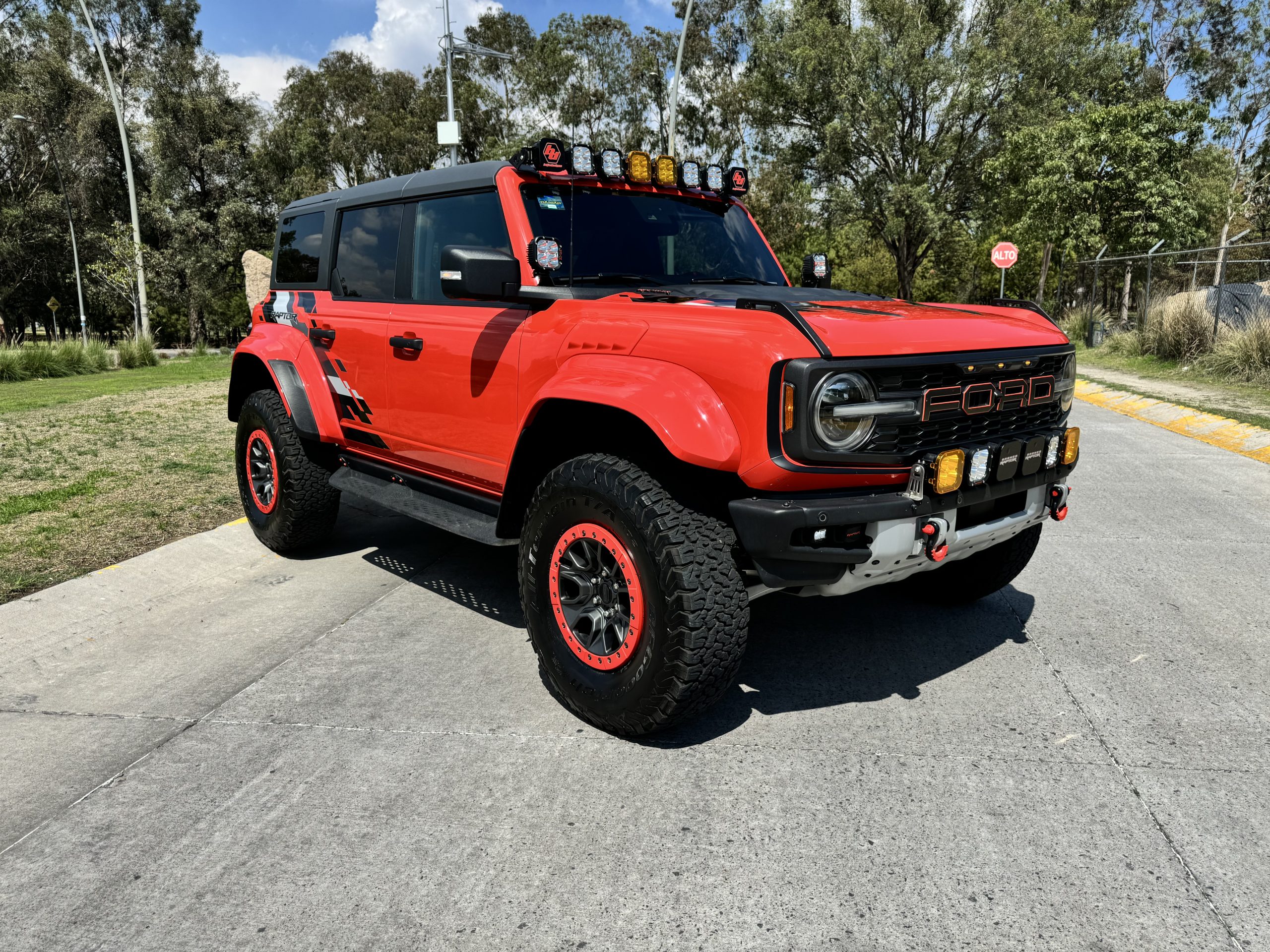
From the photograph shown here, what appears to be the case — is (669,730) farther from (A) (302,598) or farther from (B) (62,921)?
(A) (302,598)

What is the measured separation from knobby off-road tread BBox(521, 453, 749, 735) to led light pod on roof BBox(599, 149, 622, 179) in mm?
1612

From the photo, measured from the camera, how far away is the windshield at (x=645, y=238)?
148 inches

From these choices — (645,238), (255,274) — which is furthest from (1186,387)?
(255,274)

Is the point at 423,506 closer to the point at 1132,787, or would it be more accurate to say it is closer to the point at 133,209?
the point at 1132,787

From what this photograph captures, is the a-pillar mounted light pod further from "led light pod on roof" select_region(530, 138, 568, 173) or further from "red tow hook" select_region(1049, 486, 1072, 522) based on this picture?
"red tow hook" select_region(1049, 486, 1072, 522)

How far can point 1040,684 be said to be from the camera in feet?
11.4

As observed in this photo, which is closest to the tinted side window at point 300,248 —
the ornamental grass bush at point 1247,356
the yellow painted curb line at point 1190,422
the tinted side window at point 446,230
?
the tinted side window at point 446,230

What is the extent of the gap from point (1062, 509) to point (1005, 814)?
128 centimetres

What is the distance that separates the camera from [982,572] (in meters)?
4.11

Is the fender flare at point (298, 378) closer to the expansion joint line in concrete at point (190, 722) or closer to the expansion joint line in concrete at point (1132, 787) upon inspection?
the expansion joint line in concrete at point (190, 722)

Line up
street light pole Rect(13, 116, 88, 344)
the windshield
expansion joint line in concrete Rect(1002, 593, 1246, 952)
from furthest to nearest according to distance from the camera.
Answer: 1. street light pole Rect(13, 116, 88, 344)
2. the windshield
3. expansion joint line in concrete Rect(1002, 593, 1246, 952)

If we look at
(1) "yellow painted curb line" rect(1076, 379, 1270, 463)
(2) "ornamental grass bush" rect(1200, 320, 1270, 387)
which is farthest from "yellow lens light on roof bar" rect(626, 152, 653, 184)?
(2) "ornamental grass bush" rect(1200, 320, 1270, 387)

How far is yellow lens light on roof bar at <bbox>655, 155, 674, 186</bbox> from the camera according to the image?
4105 mm

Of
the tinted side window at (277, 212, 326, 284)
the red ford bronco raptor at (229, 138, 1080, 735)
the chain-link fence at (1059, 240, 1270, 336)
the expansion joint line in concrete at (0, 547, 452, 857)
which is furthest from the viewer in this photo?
the chain-link fence at (1059, 240, 1270, 336)
